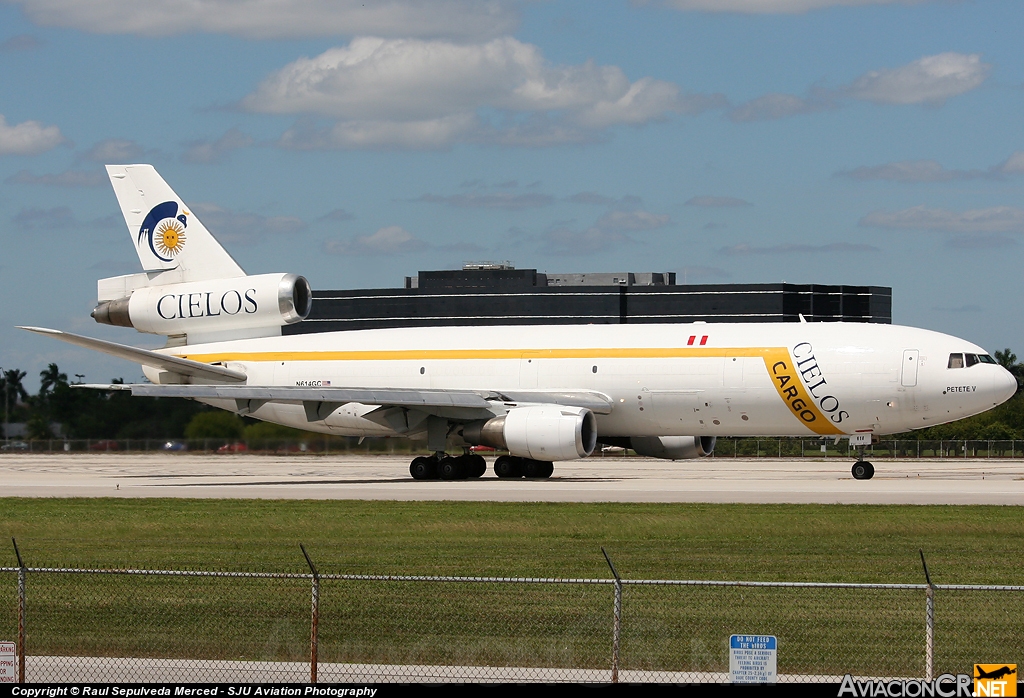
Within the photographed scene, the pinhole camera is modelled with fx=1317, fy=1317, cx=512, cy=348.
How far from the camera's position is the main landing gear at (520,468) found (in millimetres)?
43125

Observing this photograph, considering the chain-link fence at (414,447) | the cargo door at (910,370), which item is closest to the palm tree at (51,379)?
the chain-link fence at (414,447)

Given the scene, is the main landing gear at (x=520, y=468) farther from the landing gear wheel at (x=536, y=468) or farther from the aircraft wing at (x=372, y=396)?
the aircraft wing at (x=372, y=396)

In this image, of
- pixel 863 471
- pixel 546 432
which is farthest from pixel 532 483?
pixel 863 471

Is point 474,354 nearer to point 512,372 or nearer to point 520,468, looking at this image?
point 512,372

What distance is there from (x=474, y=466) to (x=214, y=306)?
11625 millimetres

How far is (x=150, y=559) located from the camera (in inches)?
829

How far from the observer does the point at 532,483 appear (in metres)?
40.0

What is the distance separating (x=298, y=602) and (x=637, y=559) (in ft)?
21.2

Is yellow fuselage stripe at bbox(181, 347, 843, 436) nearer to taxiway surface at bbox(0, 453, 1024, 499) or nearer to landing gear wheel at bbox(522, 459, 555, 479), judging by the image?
taxiway surface at bbox(0, 453, 1024, 499)

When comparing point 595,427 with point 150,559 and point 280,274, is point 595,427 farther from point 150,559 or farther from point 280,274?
point 150,559

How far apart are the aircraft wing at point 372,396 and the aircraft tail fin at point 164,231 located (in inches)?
278

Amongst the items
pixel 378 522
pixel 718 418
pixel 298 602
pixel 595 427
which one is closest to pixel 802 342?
pixel 718 418

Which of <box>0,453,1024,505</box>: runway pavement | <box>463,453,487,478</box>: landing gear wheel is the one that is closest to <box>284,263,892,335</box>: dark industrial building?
<box>0,453,1024,505</box>: runway pavement

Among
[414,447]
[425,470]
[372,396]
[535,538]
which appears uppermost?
[372,396]
